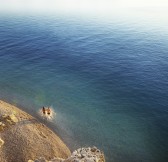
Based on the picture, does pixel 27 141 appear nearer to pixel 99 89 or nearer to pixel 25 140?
pixel 25 140

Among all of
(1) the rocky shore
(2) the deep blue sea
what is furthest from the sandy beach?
(2) the deep blue sea

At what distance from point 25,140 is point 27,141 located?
0.42 metres

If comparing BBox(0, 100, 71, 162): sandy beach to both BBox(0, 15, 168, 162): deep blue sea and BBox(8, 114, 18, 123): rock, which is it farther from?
BBox(0, 15, 168, 162): deep blue sea

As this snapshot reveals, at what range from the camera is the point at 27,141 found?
3244cm

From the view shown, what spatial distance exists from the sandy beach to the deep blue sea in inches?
96.4

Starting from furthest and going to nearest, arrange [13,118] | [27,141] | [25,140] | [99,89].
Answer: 1. [99,89]
2. [13,118]
3. [25,140]
4. [27,141]

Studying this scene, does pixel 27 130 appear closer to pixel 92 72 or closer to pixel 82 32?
pixel 92 72

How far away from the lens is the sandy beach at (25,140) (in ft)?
99.1

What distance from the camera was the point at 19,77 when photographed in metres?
55.7

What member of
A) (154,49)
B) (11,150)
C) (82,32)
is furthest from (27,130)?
(82,32)

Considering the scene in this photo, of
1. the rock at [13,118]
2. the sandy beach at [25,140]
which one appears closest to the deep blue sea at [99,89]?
the sandy beach at [25,140]

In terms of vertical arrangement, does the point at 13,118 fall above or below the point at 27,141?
above

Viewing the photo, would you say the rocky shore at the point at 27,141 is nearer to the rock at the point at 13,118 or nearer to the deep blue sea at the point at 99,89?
the rock at the point at 13,118

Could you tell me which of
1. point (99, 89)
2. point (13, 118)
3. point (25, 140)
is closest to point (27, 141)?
point (25, 140)
